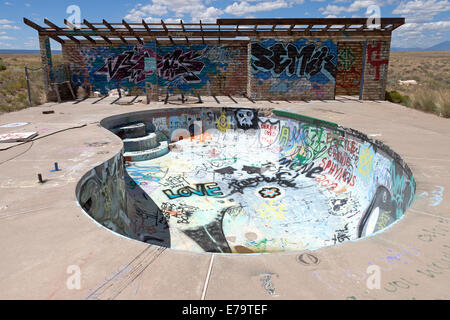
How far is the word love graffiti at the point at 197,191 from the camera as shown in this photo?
31.4 feet

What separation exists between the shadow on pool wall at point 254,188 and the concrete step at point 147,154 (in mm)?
205

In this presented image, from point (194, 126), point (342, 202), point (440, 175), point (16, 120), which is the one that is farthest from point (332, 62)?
point (16, 120)

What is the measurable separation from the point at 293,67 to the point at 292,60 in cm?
37

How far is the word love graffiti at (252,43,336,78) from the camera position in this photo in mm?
17047

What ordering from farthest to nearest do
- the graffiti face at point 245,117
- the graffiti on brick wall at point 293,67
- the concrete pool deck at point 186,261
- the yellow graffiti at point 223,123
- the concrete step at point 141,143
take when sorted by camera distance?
the graffiti on brick wall at point 293,67 → the yellow graffiti at point 223,123 → the graffiti face at point 245,117 → the concrete step at point 141,143 → the concrete pool deck at point 186,261

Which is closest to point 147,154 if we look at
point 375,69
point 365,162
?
point 365,162

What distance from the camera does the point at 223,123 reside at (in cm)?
1482

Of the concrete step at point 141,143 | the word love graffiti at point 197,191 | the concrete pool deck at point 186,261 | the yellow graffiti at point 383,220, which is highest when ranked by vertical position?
the concrete pool deck at point 186,261

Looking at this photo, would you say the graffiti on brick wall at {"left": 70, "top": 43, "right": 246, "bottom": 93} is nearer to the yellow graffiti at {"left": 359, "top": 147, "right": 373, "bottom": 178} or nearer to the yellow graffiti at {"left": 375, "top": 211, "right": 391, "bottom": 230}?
the yellow graffiti at {"left": 359, "top": 147, "right": 373, "bottom": 178}

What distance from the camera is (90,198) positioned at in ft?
Result: 18.3

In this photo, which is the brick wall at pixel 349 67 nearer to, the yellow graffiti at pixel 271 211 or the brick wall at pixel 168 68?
the brick wall at pixel 168 68

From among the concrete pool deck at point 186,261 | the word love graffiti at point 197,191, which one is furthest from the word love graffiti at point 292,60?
the concrete pool deck at point 186,261

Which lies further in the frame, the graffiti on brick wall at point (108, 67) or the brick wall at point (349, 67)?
the brick wall at point (349, 67)

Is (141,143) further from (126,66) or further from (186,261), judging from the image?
(186,261)
